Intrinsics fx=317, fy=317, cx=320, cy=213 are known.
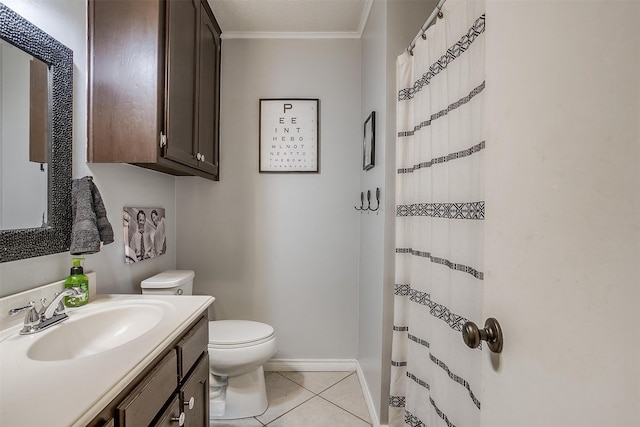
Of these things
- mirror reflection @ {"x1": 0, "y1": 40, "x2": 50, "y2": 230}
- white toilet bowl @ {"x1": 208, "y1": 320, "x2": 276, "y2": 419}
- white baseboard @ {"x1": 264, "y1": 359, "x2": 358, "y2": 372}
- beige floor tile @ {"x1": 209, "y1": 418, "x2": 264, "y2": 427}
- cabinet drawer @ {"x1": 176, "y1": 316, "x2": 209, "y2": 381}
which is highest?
mirror reflection @ {"x1": 0, "y1": 40, "x2": 50, "y2": 230}

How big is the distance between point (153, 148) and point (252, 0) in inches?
48.7

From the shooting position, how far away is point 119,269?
1.63 m

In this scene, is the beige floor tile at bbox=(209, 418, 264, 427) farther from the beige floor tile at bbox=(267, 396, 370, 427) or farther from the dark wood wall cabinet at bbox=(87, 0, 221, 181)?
the dark wood wall cabinet at bbox=(87, 0, 221, 181)

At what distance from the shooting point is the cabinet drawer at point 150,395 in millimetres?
730

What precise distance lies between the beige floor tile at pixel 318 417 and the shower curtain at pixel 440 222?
1.20ft

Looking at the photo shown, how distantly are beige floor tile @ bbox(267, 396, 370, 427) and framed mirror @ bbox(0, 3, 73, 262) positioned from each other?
144 centimetres

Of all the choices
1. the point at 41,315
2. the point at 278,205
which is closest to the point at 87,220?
the point at 41,315

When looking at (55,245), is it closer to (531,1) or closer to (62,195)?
(62,195)

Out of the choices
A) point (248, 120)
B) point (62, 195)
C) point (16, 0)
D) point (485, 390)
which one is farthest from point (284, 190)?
point (485, 390)

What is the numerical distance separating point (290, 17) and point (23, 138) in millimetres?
1707

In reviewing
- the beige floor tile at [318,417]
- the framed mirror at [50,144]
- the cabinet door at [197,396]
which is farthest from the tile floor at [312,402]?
the framed mirror at [50,144]

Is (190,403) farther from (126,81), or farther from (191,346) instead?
(126,81)

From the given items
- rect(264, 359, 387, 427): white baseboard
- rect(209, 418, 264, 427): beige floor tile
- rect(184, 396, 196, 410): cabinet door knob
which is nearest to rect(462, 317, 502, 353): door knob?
rect(184, 396, 196, 410): cabinet door knob

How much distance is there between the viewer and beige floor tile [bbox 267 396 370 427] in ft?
5.87
